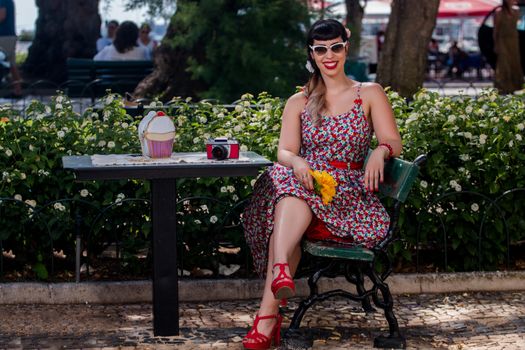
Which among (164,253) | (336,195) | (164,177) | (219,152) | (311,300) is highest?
(219,152)

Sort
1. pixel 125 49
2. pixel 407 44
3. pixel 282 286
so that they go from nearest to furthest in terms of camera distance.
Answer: pixel 282 286
pixel 407 44
pixel 125 49

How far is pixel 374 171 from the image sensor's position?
563 centimetres

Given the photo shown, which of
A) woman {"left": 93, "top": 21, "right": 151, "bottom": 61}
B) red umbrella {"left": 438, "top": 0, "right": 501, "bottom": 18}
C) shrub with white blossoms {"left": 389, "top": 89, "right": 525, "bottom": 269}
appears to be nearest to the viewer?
shrub with white blossoms {"left": 389, "top": 89, "right": 525, "bottom": 269}

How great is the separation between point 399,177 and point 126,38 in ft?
34.3

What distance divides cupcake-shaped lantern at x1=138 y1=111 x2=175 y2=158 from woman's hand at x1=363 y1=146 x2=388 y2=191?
100 centimetres

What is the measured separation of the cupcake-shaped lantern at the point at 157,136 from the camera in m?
5.71

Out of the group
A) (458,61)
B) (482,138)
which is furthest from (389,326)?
(458,61)

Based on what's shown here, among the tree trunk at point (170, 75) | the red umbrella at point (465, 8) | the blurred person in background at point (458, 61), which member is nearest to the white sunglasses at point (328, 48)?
the tree trunk at point (170, 75)

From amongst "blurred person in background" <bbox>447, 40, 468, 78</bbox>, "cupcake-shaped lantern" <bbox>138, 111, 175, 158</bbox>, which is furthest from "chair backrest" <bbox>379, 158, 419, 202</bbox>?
"blurred person in background" <bbox>447, 40, 468, 78</bbox>

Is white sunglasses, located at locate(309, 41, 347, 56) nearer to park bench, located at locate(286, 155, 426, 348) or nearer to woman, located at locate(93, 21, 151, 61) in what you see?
park bench, located at locate(286, 155, 426, 348)

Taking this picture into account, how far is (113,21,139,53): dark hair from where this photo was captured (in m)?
15.5

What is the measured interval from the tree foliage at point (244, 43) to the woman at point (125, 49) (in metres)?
2.76

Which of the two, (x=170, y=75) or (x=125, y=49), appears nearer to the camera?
(x=170, y=75)

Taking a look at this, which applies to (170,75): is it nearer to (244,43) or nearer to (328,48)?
(244,43)
